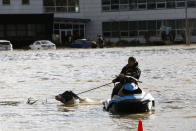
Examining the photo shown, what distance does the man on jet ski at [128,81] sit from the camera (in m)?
17.1

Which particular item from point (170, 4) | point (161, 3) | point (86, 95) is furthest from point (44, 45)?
point (86, 95)

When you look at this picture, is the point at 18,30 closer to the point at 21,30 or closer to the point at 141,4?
the point at 21,30

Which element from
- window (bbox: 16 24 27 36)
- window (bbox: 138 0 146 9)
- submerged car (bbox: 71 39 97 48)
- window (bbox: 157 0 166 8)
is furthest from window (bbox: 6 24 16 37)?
window (bbox: 157 0 166 8)

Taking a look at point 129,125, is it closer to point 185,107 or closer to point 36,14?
point 185,107

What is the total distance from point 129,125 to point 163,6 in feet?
234

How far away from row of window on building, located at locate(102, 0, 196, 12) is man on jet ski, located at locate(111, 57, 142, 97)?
220ft

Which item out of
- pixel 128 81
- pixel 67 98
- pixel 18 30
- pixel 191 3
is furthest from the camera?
pixel 191 3

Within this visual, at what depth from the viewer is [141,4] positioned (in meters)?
87.2

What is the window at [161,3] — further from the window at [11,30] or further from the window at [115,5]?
the window at [11,30]

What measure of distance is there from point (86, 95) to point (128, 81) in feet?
21.3

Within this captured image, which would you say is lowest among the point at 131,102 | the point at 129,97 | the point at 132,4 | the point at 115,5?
the point at 131,102

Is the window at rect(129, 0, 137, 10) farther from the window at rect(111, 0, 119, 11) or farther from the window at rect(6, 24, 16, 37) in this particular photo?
the window at rect(6, 24, 16, 37)

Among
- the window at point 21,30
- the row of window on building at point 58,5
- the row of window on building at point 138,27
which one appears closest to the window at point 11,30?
the window at point 21,30

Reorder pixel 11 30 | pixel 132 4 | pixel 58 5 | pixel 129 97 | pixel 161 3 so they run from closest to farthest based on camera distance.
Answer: pixel 129 97 < pixel 11 30 < pixel 161 3 < pixel 132 4 < pixel 58 5
